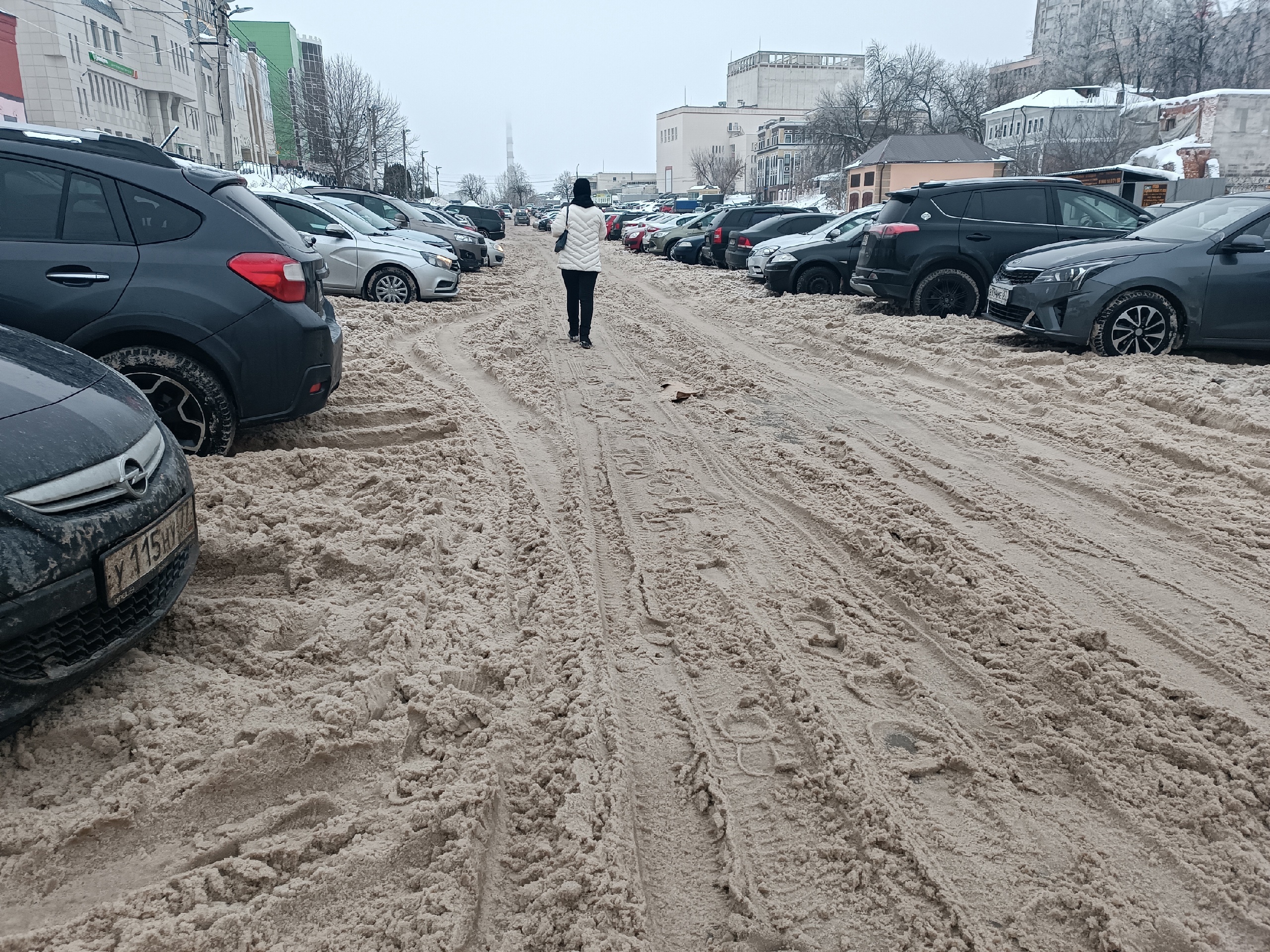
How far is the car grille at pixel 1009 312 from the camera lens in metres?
9.15

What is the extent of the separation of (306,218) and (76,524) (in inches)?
493

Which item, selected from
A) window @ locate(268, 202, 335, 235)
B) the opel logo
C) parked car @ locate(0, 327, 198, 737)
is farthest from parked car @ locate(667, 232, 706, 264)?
the opel logo

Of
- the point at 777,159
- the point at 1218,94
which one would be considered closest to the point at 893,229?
the point at 1218,94

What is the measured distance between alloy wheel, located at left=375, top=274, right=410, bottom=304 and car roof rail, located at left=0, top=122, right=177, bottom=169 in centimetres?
855

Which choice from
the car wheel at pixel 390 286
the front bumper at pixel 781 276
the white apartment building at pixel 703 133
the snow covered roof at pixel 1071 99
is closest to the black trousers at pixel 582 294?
the car wheel at pixel 390 286

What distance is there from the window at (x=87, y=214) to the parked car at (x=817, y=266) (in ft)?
39.8

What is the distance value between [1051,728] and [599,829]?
4.92 ft

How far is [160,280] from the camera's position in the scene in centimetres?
476

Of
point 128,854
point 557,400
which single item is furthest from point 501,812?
point 557,400

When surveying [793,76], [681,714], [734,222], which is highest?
[793,76]

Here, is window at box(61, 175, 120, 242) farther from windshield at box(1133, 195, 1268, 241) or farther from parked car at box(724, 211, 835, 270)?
parked car at box(724, 211, 835, 270)

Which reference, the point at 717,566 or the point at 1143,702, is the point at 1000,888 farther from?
the point at 717,566

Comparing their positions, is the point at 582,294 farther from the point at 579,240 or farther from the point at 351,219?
the point at 351,219

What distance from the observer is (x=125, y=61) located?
179 ft
